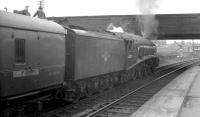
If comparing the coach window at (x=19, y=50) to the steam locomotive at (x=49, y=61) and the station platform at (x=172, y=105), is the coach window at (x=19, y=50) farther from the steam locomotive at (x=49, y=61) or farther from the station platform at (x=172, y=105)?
the station platform at (x=172, y=105)

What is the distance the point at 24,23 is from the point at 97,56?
598cm

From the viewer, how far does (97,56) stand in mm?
13852

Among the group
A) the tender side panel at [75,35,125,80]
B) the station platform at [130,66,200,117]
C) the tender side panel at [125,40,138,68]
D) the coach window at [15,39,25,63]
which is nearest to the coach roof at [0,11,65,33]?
the coach window at [15,39,25,63]

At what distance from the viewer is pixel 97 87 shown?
48.3ft

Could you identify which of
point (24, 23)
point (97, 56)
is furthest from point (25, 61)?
point (97, 56)

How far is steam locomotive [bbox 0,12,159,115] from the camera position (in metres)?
7.62

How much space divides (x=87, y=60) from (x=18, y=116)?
4.67 metres

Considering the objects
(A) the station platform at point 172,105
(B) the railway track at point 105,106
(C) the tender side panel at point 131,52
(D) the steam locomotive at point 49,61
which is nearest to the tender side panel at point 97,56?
(D) the steam locomotive at point 49,61

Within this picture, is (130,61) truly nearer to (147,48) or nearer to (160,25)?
(147,48)

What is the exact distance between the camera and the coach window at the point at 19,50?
7895 millimetres

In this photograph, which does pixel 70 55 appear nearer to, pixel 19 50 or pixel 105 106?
pixel 105 106

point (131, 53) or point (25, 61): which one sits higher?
point (131, 53)

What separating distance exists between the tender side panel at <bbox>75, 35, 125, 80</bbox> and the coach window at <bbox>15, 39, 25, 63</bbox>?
3458 millimetres

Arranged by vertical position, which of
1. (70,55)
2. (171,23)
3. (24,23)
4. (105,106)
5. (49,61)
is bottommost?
(105,106)
